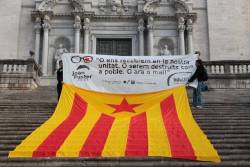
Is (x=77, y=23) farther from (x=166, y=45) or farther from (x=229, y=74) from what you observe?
(x=229, y=74)

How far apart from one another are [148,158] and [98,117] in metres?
3.12

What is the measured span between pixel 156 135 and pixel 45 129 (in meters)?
2.95

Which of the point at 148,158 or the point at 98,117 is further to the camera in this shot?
the point at 98,117

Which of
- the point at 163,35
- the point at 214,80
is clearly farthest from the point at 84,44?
the point at 214,80

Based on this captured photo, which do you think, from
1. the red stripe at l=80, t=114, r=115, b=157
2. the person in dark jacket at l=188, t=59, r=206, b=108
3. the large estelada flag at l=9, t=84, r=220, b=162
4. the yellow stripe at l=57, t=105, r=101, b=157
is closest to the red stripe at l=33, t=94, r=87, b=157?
the large estelada flag at l=9, t=84, r=220, b=162

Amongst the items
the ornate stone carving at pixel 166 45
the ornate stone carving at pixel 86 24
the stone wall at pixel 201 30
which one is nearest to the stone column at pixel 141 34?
the ornate stone carving at pixel 166 45

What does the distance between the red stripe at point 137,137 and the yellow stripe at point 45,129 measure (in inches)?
81.2

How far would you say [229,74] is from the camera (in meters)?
22.1

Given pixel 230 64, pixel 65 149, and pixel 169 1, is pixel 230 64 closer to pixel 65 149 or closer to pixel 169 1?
pixel 169 1

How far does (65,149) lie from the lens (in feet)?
31.0

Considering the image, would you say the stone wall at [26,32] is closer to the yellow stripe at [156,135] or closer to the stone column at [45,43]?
the stone column at [45,43]

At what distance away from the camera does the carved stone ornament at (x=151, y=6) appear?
89.6 ft

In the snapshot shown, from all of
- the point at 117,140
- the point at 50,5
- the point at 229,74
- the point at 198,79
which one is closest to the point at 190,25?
the point at 229,74

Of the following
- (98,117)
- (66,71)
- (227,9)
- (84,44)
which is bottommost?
(98,117)
